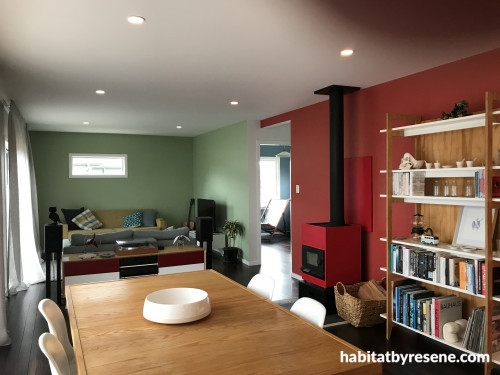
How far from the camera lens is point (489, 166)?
9.07 ft

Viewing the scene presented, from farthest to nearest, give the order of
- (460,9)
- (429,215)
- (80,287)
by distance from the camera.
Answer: (429,215) < (80,287) < (460,9)

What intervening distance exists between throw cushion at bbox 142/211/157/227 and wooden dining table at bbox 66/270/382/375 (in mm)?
6507

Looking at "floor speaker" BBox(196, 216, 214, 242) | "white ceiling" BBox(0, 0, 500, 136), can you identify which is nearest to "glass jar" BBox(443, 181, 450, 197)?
"white ceiling" BBox(0, 0, 500, 136)

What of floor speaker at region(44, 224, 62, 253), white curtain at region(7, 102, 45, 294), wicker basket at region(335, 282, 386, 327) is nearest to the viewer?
wicker basket at region(335, 282, 386, 327)

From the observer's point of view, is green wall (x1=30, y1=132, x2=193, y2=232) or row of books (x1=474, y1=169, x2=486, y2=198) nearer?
row of books (x1=474, y1=169, x2=486, y2=198)

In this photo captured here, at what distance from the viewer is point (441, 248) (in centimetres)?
328

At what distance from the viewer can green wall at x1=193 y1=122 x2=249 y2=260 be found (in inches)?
282

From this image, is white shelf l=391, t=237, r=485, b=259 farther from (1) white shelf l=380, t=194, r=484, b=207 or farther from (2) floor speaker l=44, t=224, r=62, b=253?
(2) floor speaker l=44, t=224, r=62, b=253

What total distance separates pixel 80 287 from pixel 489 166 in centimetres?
291

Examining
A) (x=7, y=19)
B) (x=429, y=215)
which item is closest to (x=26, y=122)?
(x=7, y=19)

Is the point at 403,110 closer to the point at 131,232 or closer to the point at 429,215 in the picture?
the point at 429,215

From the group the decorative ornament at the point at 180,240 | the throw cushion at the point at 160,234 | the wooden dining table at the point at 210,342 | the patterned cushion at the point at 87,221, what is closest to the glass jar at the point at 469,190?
the wooden dining table at the point at 210,342

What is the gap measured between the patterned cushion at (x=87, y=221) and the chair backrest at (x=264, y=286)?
21.1 feet

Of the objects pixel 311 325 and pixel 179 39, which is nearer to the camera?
pixel 311 325
